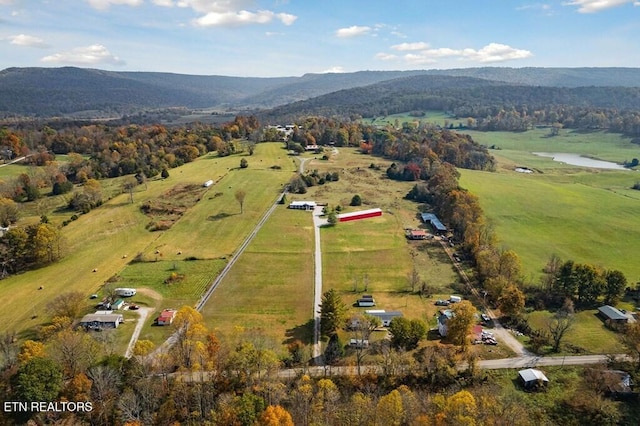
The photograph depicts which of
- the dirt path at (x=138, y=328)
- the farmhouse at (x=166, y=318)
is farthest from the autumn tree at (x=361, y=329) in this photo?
the dirt path at (x=138, y=328)

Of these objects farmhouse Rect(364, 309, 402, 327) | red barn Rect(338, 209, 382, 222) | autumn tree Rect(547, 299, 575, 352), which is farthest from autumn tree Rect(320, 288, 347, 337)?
red barn Rect(338, 209, 382, 222)

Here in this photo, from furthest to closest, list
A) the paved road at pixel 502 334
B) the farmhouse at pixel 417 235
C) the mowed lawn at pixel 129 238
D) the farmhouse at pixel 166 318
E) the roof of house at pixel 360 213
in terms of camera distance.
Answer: the roof of house at pixel 360 213
the farmhouse at pixel 417 235
the mowed lawn at pixel 129 238
the farmhouse at pixel 166 318
the paved road at pixel 502 334

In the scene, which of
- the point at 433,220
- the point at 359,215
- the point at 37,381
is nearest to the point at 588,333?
the point at 433,220

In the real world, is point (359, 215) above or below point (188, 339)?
above

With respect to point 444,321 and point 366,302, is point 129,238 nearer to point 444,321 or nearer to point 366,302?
point 366,302

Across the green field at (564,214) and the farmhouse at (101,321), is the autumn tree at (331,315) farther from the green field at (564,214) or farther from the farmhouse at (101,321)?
the green field at (564,214)

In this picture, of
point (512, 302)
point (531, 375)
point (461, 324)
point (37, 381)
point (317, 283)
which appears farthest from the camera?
point (317, 283)

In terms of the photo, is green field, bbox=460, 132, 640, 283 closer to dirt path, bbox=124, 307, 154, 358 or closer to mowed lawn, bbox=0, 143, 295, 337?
mowed lawn, bbox=0, 143, 295, 337

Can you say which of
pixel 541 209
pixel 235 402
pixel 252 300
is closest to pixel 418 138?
pixel 541 209
